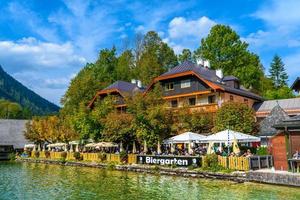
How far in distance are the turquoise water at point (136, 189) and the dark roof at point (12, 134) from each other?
43.4 meters

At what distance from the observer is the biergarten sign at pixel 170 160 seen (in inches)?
1237

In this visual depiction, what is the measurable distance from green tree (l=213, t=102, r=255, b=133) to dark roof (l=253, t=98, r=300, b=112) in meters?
9.91

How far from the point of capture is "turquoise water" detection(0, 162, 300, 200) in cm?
2128

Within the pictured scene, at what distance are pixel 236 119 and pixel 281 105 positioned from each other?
1216 cm

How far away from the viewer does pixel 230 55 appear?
66.6m

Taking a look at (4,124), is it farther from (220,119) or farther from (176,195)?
(176,195)

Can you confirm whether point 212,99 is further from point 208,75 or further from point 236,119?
point 236,119

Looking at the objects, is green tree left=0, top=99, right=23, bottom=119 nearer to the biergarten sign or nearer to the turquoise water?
the biergarten sign

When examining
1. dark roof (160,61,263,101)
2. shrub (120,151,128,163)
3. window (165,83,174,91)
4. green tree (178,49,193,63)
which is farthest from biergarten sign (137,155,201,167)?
green tree (178,49,193,63)

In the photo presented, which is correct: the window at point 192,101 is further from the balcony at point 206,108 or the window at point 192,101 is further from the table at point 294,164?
the table at point 294,164

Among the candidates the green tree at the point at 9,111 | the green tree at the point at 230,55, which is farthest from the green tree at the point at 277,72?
the green tree at the point at 9,111

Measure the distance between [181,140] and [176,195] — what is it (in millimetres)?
13423

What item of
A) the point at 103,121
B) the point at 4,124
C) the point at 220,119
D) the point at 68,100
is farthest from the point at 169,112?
the point at 4,124

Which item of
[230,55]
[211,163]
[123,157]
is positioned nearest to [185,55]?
[230,55]
